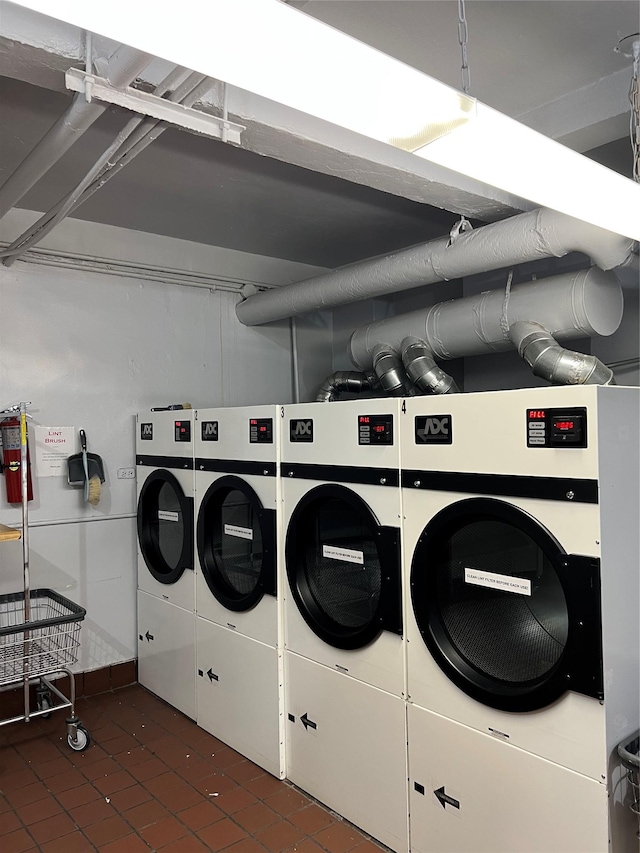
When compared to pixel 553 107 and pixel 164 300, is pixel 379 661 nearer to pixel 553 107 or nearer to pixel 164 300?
pixel 553 107

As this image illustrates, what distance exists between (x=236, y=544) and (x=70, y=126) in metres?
2.13

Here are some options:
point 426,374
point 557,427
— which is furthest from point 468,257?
point 557,427

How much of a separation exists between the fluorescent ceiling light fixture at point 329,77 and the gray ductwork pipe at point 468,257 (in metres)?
1.39

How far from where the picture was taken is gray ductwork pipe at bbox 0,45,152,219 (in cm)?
174

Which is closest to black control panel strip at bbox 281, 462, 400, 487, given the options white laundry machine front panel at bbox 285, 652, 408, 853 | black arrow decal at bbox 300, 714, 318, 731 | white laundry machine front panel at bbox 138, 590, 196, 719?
white laundry machine front panel at bbox 285, 652, 408, 853

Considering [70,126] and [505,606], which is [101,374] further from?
[505,606]

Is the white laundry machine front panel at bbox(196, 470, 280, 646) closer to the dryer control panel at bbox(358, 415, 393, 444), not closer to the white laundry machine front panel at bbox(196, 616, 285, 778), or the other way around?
the white laundry machine front panel at bbox(196, 616, 285, 778)

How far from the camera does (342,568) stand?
2.88 m

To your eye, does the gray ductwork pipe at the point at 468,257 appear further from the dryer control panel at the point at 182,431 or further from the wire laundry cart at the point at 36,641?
the wire laundry cart at the point at 36,641

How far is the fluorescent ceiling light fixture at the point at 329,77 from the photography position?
0.80m

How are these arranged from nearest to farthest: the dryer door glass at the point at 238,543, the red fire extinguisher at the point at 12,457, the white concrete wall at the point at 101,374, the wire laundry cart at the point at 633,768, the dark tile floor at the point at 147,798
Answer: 1. the wire laundry cart at the point at 633,768
2. the dark tile floor at the point at 147,798
3. the dryer door glass at the point at 238,543
4. the red fire extinguisher at the point at 12,457
5. the white concrete wall at the point at 101,374

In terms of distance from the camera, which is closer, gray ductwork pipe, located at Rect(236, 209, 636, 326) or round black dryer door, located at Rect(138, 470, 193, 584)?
gray ductwork pipe, located at Rect(236, 209, 636, 326)

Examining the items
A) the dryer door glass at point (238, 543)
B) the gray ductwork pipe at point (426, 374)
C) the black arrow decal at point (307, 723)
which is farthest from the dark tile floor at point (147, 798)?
the gray ductwork pipe at point (426, 374)

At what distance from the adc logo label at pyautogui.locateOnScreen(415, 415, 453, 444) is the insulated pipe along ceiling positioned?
95 cm
